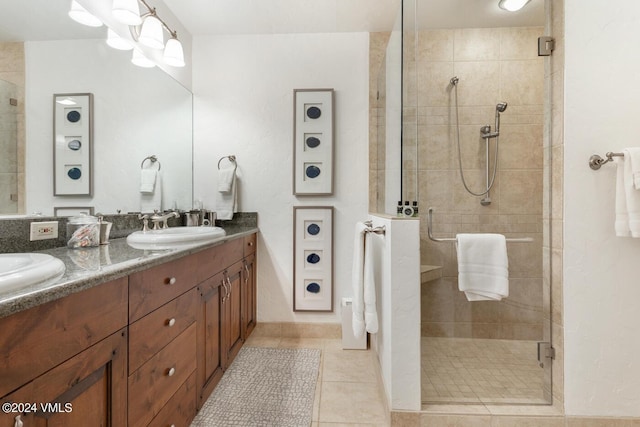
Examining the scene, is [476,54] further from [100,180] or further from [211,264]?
[100,180]

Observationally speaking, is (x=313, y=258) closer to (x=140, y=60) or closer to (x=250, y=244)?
(x=250, y=244)

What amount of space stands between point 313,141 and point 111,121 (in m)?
1.36

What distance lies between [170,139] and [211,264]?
1170 millimetres

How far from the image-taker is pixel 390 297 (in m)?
1.40

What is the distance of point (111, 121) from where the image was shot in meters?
1.65

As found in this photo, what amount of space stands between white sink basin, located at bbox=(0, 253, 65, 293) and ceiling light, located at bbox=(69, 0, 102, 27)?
1.22 metres

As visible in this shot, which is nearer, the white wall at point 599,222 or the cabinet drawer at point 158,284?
the cabinet drawer at point 158,284

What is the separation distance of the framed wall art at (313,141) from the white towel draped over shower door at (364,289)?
2.76 ft

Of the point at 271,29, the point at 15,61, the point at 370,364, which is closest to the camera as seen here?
the point at 15,61

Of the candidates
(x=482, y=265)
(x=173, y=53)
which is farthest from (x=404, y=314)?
(x=173, y=53)

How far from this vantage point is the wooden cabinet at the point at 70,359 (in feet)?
1.95

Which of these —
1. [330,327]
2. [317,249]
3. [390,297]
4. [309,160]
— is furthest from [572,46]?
[330,327]

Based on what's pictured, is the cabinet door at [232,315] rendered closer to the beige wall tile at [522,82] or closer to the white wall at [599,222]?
the white wall at [599,222]

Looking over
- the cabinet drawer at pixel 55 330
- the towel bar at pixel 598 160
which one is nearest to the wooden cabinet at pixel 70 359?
the cabinet drawer at pixel 55 330
